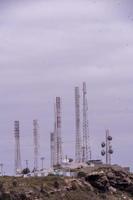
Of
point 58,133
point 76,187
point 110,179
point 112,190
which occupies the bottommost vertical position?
point 112,190

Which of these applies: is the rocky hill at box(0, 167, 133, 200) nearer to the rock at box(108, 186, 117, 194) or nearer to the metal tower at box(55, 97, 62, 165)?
the rock at box(108, 186, 117, 194)

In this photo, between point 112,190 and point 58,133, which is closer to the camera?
point 112,190

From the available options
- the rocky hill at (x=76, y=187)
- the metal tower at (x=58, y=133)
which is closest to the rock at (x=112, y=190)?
the rocky hill at (x=76, y=187)

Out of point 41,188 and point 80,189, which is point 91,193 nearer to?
point 80,189

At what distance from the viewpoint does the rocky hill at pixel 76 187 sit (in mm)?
139375

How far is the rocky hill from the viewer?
139375mm

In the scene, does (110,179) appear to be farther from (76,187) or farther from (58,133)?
(58,133)

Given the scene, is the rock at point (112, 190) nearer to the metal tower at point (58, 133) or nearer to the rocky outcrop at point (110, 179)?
the rocky outcrop at point (110, 179)

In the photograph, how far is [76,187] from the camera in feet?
488

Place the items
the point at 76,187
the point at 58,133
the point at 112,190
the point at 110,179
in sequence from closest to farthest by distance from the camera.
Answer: the point at 76,187 < the point at 112,190 < the point at 110,179 < the point at 58,133

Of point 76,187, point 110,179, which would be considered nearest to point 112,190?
point 110,179

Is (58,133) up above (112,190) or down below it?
above

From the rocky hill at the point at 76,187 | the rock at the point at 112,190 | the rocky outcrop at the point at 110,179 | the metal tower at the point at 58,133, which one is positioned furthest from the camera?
the metal tower at the point at 58,133

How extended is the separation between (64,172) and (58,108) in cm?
1884
